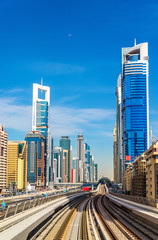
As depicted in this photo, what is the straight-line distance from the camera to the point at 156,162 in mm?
69188

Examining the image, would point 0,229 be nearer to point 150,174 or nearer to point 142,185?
point 150,174

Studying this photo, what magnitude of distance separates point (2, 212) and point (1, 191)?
176 meters

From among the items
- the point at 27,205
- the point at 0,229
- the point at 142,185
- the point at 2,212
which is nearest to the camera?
the point at 0,229

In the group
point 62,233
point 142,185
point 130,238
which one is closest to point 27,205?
point 62,233

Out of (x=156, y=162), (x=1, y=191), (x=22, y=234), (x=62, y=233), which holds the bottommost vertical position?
(x=1, y=191)

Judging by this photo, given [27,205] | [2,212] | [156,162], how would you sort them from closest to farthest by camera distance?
[2,212] → [27,205] → [156,162]

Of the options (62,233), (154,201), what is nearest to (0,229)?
(62,233)

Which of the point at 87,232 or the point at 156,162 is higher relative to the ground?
the point at 156,162

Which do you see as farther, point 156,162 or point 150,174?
point 150,174

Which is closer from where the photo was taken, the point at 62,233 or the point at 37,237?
the point at 37,237

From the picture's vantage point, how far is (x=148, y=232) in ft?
96.1

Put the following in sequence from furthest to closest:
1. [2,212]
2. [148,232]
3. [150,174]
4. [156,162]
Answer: [150,174]
[156,162]
[148,232]
[2,212]

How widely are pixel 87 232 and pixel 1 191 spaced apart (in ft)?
564

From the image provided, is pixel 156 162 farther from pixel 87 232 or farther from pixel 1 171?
pixel 1 171
